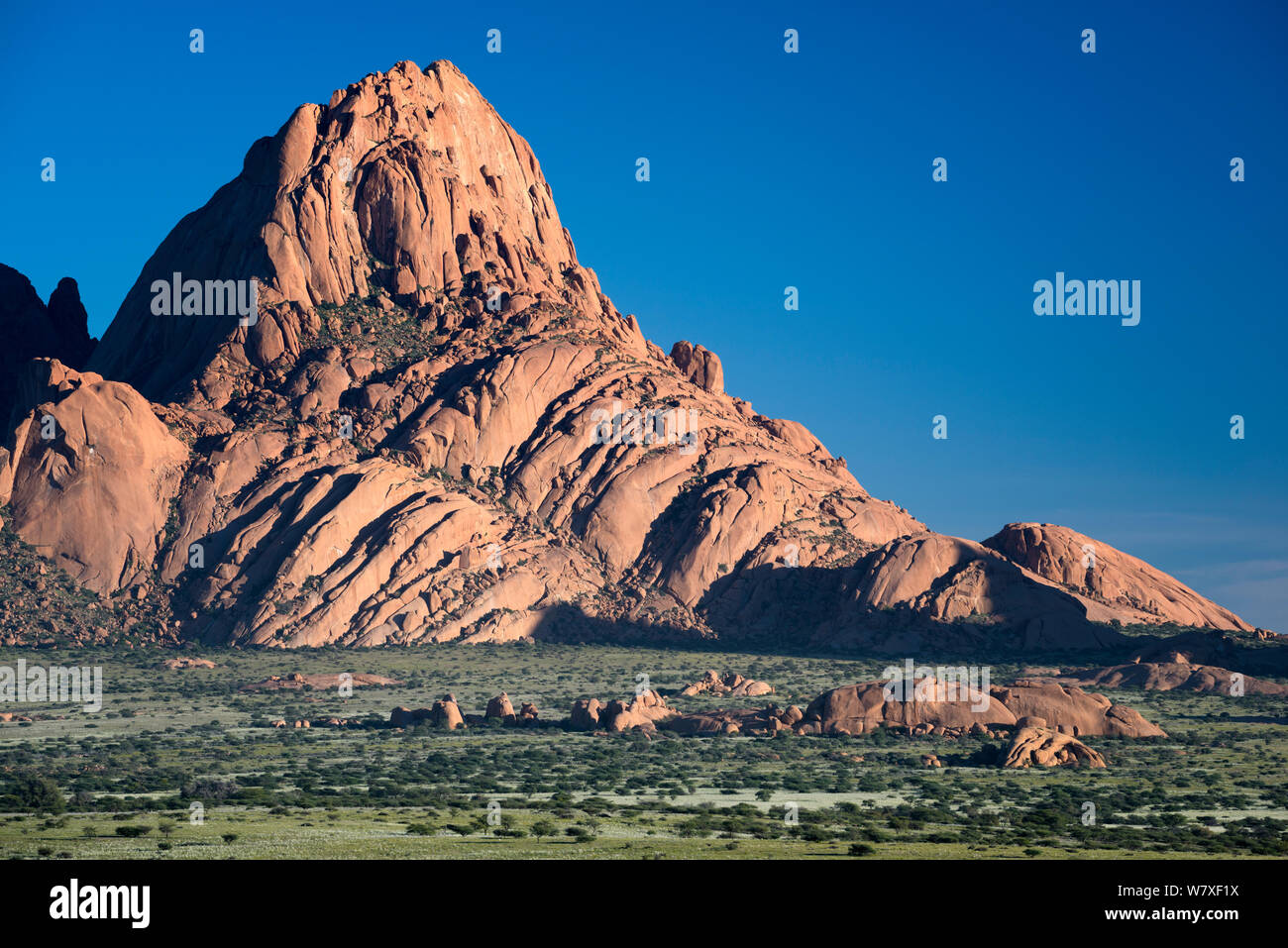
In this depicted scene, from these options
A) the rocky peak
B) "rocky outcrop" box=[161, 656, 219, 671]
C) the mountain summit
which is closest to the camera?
"rocky outcrop" box=[161, 656, 219, 671]

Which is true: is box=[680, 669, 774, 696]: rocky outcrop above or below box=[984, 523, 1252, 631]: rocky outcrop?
below

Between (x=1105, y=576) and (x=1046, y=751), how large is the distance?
91120mm

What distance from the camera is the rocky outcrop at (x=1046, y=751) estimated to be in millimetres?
78188

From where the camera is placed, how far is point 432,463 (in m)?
159

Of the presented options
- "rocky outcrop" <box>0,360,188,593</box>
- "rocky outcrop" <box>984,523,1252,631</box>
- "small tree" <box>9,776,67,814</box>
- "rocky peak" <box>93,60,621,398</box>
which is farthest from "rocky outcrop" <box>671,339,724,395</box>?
"small tree" <box>9,776,67,814</box>

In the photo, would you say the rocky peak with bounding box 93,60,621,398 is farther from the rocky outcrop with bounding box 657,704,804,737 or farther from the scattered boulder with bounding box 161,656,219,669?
the rocky outcrop with bounding box 657,704,804,737

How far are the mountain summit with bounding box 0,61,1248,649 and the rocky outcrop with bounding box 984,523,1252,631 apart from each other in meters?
0.40

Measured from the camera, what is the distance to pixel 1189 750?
86438 millimetres

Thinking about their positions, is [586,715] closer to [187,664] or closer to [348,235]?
[187,664]

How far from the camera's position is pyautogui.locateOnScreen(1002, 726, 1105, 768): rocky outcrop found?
78188mm

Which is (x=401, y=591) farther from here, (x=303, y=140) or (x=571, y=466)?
(x=303, y=140)
